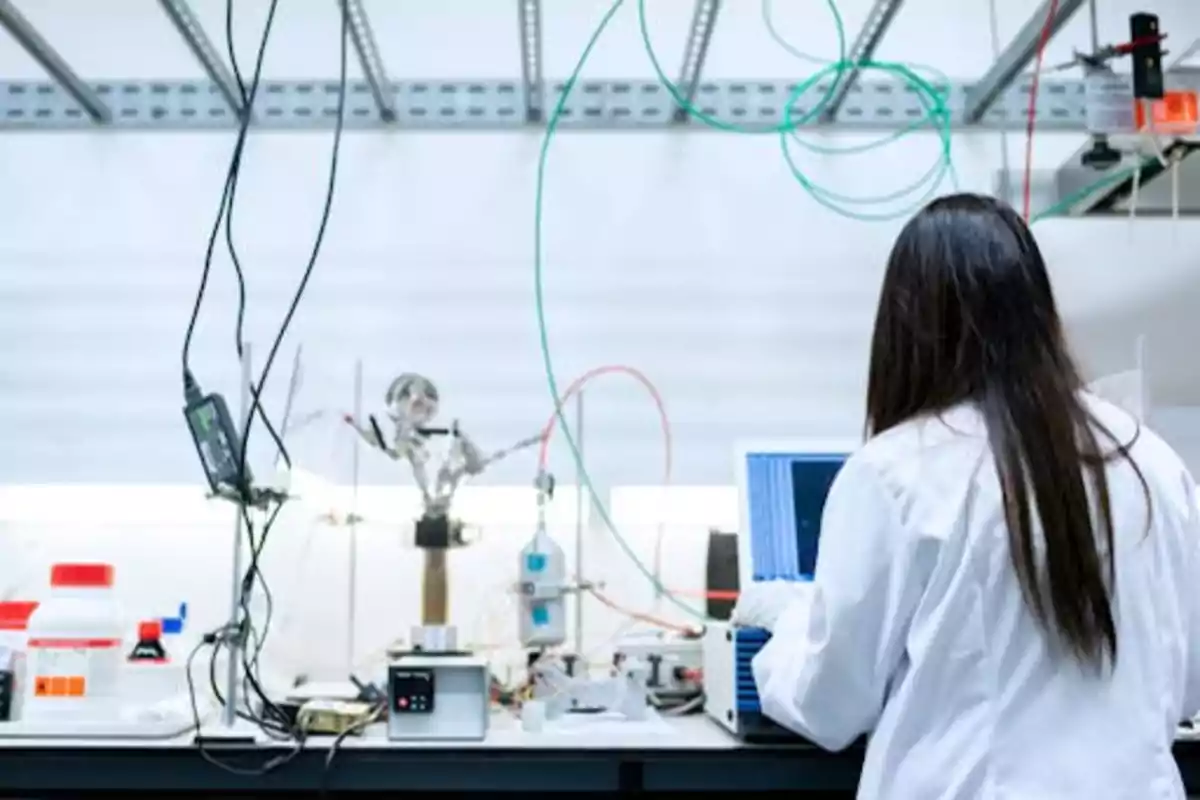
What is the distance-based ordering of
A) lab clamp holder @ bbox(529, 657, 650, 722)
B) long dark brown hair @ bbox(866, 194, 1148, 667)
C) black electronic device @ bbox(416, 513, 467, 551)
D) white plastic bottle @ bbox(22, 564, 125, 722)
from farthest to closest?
black electronic device @ bbox(416, 513, 467, 551) < lab clamp holder @ bbox(529, 657, 650, 722) < white plastic bottle @ bbox(22, 564, 125, 722) < long dark brown hair @ bbox(866, 194, 1148, 667)

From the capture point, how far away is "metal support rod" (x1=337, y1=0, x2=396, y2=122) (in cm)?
210

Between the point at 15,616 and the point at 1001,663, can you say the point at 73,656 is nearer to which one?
the point at 15,616

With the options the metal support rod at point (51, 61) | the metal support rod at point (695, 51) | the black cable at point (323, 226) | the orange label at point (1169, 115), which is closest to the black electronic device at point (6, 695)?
the black cable at point (323, 226)

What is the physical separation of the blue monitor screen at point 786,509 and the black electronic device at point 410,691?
49 cm

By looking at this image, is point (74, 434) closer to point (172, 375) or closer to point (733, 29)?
point (172, 375)

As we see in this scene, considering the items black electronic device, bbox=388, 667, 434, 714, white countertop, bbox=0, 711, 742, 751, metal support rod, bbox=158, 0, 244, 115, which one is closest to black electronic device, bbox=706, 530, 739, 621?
white countertop, bbox=0, 711, 742, 751

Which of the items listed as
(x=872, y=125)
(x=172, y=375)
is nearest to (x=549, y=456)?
A: (x=172, y=375)

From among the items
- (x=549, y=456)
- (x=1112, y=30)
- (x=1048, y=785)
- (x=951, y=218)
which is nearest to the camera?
(x=1048, y=785)

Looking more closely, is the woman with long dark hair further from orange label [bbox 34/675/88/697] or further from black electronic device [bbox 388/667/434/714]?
orange label [bbox 34/675/88/697]

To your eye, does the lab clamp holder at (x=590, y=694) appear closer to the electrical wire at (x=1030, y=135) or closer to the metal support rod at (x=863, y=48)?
the electrical wire at (x=1030, y=135)

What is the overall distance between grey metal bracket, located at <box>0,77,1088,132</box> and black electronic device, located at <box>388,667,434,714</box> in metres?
1.35

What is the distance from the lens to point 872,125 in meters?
2.44

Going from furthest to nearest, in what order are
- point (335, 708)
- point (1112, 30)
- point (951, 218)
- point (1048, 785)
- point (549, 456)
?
point (1112, 30) → point (549, 456) → point (335, 708) → point (951, 218) → point (1048, 785)

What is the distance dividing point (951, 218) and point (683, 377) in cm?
121
